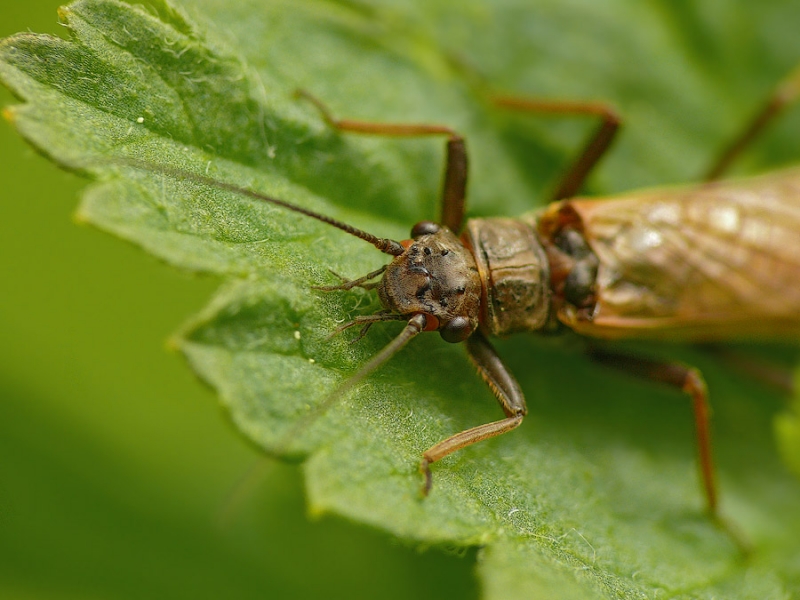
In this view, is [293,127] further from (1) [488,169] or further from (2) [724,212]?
(2) [724,212]

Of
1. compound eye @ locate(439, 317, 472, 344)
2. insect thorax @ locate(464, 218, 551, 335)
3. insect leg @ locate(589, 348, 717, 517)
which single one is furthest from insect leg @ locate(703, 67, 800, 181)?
compound eye @ locate(439, 317, 472, 344)

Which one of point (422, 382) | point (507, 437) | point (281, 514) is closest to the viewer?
point (422, 382)

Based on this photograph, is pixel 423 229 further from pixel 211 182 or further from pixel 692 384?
pixel 692 384

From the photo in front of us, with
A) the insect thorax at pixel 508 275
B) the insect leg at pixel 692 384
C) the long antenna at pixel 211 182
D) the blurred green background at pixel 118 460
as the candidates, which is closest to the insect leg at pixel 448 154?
the insect thorax at pixel 508 275

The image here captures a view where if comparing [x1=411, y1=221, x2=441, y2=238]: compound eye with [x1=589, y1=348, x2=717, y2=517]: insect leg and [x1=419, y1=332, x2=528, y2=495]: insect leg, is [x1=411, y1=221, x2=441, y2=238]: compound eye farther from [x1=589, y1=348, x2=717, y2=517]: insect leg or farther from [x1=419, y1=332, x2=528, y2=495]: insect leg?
[x1=589, y1=348, x2=717, y2=517]: insect leg

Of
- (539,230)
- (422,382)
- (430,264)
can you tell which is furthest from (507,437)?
(539,230)

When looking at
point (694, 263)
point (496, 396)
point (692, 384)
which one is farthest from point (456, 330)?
point (694, 263)

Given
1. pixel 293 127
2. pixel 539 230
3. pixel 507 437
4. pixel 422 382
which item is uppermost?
pixel 293 127
